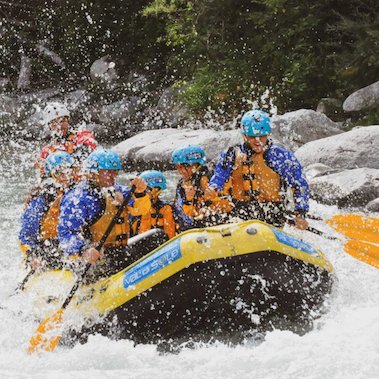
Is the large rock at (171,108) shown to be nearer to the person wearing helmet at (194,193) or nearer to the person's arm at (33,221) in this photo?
the person wearing helmet at (194,193)

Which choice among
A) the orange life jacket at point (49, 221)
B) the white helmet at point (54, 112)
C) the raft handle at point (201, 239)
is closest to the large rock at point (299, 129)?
the white helmet at point (54, 112)

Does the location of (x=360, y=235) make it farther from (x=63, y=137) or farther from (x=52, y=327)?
(x=63, y=137)

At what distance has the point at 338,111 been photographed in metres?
13.8

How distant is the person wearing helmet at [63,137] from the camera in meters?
6.96

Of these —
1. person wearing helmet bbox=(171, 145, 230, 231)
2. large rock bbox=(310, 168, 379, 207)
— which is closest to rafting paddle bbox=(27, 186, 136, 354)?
person wearing helmet bbox=(171, 145, 230, 231)

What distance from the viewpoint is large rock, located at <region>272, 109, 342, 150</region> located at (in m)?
12.0

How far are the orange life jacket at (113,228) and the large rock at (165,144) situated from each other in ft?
23.7

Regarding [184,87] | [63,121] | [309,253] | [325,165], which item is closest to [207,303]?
[309,253]

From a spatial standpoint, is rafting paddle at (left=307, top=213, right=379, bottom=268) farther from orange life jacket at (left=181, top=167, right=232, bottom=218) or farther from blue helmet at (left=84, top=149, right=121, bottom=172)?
blue helmet at (left=84, top=149, right=121, bottom=172)

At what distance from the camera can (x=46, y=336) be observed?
4680mm

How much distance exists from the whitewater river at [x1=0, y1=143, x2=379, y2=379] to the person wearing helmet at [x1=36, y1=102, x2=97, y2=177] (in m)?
2.02

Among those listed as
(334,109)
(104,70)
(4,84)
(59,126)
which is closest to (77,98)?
(104,70)

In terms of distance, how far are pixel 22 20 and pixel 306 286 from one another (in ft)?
66.3

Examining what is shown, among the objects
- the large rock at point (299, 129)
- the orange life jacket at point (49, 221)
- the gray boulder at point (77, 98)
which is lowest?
the orange life jacket at point (49, 221)
